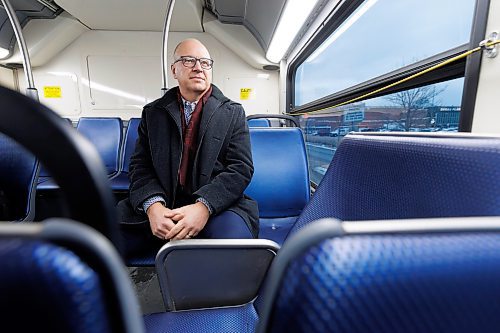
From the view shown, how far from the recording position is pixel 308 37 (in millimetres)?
2805

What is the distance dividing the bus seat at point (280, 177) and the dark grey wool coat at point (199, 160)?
24cm

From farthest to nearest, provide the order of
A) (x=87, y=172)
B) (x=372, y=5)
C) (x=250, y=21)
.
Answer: (x=250, y=21)
(x=372, y=5)
(x=87, y=172)

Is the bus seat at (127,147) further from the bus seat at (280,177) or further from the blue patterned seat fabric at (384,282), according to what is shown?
the blue patterned seat fabric at (384,282)

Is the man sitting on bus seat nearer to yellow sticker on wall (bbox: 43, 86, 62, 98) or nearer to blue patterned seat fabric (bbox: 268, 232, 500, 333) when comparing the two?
blue patterned seat fabric (bbox: 268, 232, 500, 333)

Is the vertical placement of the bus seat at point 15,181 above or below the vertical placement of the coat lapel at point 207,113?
below

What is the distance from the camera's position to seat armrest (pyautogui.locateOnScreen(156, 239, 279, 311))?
0.70 m

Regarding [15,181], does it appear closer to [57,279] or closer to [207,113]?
[207,113]

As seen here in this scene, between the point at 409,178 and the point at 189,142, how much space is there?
0.93m

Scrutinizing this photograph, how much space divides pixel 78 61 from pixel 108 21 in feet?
3.21

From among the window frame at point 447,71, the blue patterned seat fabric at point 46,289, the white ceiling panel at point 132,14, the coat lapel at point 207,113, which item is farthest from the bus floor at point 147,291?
the white ceiling panel at point 132,14

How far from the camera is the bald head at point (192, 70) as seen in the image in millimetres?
1269

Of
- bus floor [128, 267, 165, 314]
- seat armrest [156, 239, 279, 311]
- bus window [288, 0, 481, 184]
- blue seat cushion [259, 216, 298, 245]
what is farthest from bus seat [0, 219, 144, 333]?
bus floor [128, 267, 165, 314]

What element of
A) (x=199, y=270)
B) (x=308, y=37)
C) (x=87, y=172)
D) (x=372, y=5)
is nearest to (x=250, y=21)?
(x=308, y=37)

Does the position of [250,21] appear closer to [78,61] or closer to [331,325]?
[78,61]
